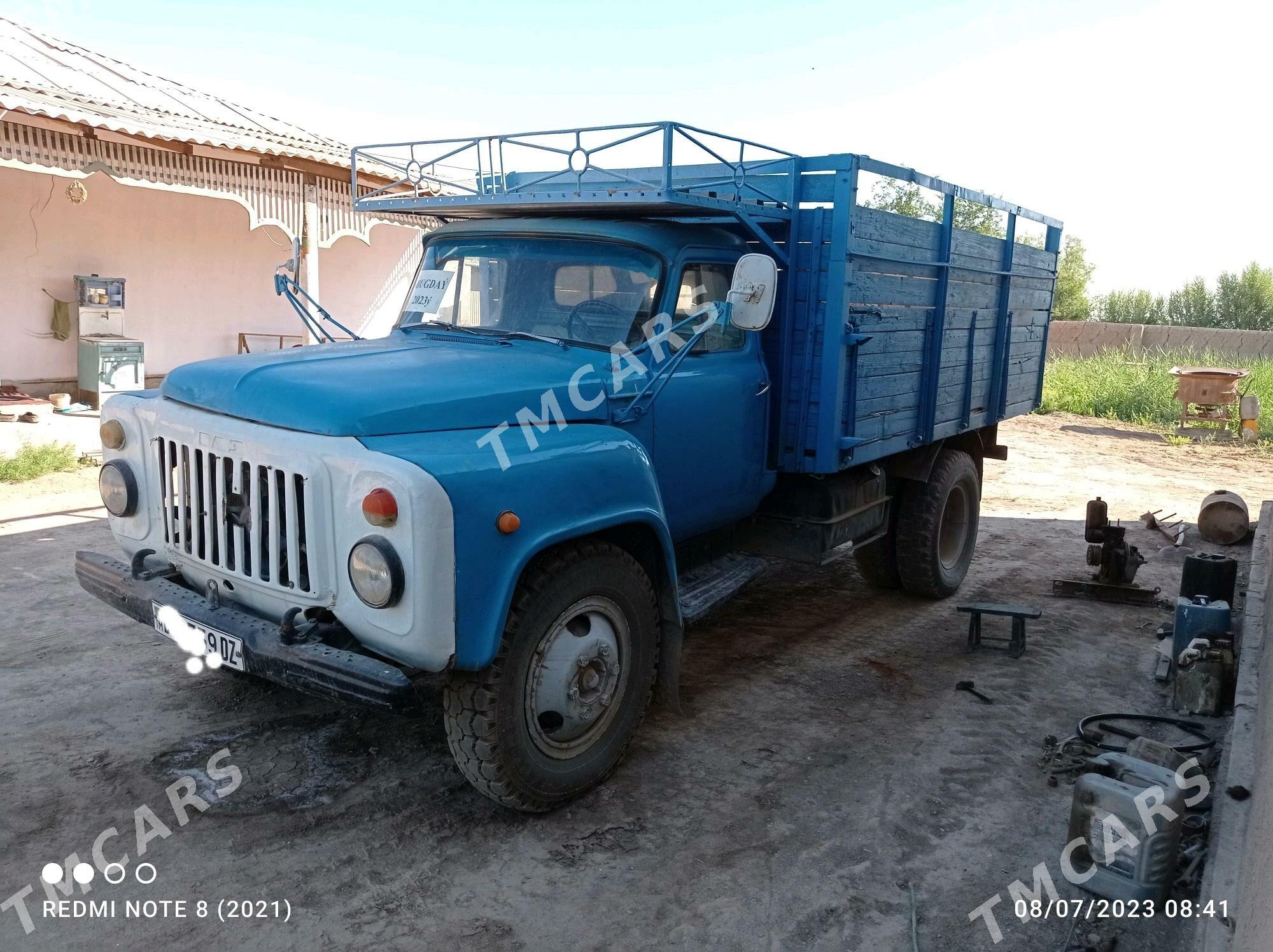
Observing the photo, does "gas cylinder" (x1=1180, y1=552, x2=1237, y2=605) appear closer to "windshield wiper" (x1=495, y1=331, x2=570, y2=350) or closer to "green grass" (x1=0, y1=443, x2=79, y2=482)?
"windshield wiper" (x1=495, y1=331, x2=570, y2=350)

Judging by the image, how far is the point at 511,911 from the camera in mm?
3045

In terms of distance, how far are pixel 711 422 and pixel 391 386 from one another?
1515mm

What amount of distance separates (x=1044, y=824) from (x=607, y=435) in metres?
2.13

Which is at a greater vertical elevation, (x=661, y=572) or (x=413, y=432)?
(x=413, y=432)

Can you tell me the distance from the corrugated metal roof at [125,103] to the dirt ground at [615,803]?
5.60 metres

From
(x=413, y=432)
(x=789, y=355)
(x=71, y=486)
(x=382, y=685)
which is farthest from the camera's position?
(x=71, y=486)

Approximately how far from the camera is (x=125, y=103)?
1100cm

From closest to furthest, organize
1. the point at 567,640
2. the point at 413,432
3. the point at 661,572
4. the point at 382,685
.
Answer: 1. the point at 382,685
2. the point at 413,432
3. the point at 567,640
4. the point at 661,572

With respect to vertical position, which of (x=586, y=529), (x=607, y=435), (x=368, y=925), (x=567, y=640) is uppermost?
(x=607, y=435)

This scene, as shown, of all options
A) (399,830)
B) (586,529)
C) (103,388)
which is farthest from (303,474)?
(103,388)

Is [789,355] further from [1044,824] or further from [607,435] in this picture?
[1044,824]

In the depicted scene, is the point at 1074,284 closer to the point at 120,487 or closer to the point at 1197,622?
the point at 1197,622

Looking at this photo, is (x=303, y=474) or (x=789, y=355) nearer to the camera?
(x=303, y=474)

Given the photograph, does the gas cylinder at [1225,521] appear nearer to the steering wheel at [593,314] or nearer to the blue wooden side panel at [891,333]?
the blue wooden side panel at [891,333]
